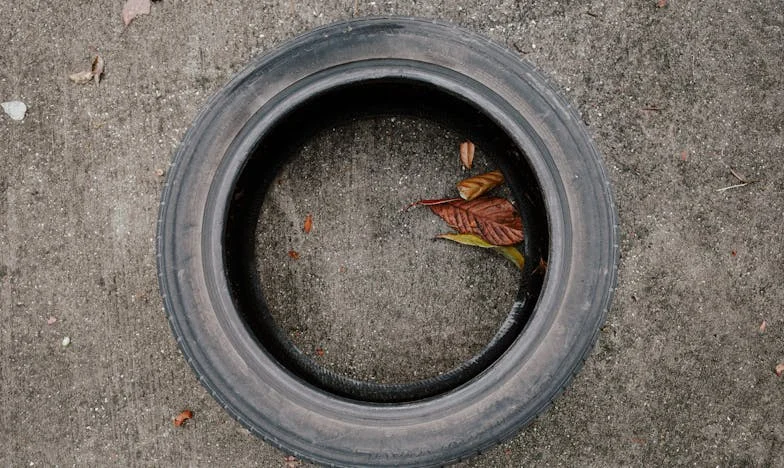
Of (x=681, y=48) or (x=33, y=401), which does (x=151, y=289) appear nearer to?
(x=33, y=401)

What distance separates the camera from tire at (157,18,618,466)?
5.45 ft

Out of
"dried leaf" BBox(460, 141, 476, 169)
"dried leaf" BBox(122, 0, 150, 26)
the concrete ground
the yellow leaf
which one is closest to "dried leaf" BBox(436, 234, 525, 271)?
the yellow leaf

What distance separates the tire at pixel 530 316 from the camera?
65.4 inches

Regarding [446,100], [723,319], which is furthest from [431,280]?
[723,319]

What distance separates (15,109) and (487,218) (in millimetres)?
1826

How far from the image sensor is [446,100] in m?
1.76

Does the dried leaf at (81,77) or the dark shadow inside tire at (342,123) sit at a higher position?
the dried leaf at (81,77)

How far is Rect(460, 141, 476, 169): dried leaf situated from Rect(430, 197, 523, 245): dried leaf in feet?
0.44

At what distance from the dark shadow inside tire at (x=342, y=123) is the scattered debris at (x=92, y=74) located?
814 mm

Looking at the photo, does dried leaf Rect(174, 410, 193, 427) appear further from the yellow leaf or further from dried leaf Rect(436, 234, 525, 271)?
the yellow leaf

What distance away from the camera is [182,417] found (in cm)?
215

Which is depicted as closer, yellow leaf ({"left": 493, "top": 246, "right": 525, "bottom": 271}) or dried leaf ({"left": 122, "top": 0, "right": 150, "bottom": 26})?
yellow leaf ({"left": 493, "top": 246, "right": 525, "bottom": 271})

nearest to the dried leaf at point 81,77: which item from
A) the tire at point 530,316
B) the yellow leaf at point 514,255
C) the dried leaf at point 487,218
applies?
the tire at point 530,316

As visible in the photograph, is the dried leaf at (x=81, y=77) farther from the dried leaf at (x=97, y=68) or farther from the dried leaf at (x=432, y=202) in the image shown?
the dried leaf at (x=432, y=202)
